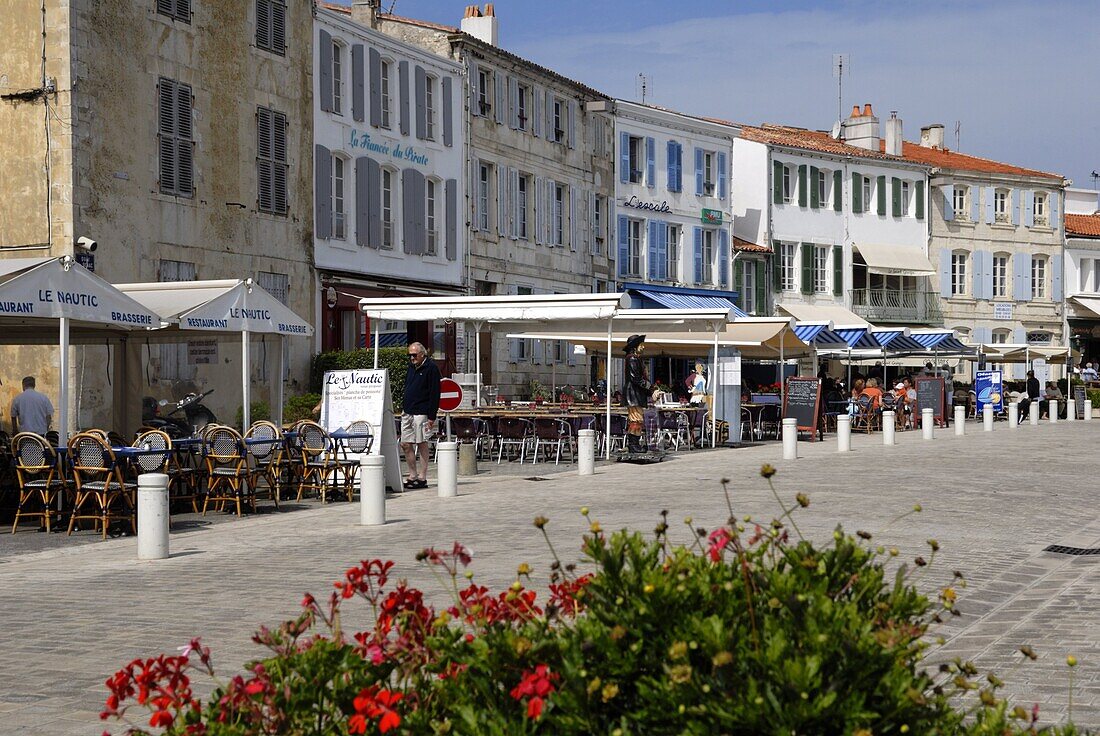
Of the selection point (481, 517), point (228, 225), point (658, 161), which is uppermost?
point (658, 161)

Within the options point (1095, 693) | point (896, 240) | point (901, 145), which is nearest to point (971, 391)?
point (896, 240)

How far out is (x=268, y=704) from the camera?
11.8ft

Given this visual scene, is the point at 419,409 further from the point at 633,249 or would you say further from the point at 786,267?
the point at 786,267

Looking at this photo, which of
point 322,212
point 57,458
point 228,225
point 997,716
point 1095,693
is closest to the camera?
point 997,716

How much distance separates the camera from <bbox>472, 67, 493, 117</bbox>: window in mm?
38156

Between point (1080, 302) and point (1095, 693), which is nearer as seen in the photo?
point (1095, 693)

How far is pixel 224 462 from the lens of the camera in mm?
15836

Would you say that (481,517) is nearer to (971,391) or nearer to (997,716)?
(997,716)

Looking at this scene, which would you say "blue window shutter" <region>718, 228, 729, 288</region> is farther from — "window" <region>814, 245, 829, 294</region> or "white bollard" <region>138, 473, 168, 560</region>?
"white bollard" <region>138, 473, 168, 560</region>

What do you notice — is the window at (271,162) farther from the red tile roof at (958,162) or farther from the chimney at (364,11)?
the red tile roof at (958,162)

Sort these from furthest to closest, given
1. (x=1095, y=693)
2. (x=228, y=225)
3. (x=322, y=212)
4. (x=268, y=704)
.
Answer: (x=322, y=212) → (x=228, y=225) → (x=1095, y=693) → (x=268, y=704)

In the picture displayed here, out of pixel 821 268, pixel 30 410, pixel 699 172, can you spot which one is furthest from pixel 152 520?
pixel 821 268

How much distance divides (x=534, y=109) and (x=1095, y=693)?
3575 cm

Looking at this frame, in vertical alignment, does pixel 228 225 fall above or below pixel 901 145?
below
